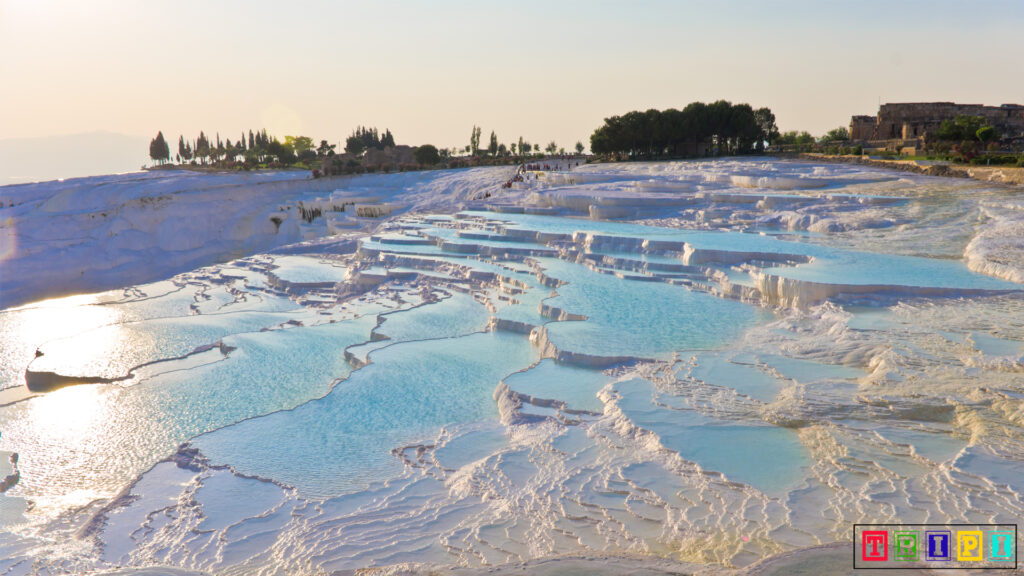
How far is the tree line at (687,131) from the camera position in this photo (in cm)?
3959

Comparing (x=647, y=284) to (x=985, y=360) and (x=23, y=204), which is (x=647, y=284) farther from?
(x=23, y=204)

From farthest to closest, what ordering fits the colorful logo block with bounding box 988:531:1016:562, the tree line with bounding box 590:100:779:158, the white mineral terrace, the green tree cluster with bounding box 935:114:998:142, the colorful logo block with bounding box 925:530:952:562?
the tree line with bounding box 590:100:779:158
the green tree cluster with bounding box 935:114:998:142
the white mineral terrace
the colorful logo block with bounding box 925:530:952:562
the colorful logo block with bounding box 988:531:1016:562

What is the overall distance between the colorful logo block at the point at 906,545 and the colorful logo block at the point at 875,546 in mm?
62

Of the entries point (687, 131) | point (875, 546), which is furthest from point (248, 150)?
point (875, 546)

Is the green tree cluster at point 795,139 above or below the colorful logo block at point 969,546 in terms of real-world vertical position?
above

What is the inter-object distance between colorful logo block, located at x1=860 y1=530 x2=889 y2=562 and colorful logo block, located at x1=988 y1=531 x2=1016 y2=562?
0.57 metres

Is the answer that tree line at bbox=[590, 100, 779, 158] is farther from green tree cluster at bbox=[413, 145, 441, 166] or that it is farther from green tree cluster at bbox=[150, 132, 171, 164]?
green tree cluster at bbox=[150, 132, 171, 164]

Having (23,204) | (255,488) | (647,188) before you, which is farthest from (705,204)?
(23,204)

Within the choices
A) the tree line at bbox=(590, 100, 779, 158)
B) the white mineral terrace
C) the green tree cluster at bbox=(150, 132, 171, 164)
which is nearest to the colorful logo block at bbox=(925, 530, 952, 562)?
the white mineral terrace

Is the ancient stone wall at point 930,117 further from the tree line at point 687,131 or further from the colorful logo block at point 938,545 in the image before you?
the colorful logo block at point 938,545

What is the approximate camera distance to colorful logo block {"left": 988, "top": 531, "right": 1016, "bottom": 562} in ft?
13.6

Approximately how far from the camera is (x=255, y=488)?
6.04 metres

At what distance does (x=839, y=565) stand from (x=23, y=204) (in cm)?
3148

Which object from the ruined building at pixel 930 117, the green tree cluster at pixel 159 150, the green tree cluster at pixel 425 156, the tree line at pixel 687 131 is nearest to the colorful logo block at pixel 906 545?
the tree line at pixel 687 131
